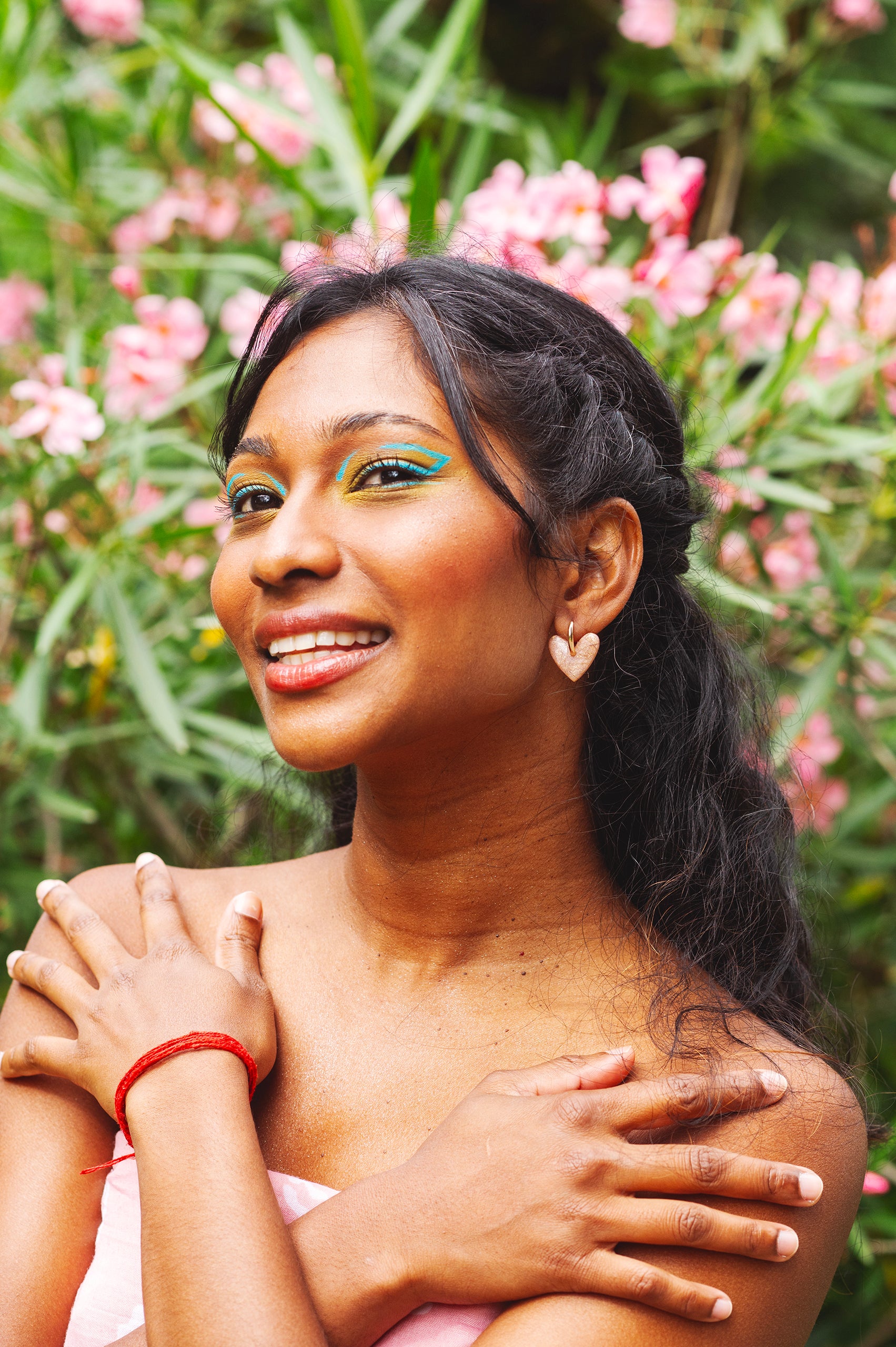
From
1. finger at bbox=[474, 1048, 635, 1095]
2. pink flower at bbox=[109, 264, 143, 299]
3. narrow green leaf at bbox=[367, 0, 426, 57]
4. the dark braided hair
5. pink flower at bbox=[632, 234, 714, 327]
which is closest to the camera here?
finger at bbox=[474, 1048, 635, 1095]

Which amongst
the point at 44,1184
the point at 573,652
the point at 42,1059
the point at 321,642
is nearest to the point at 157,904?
the point at 42,1059

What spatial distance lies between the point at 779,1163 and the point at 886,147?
3872 millimetres

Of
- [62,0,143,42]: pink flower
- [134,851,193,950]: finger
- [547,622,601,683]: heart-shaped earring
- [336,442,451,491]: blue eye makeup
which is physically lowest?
[134,851,193,950]: finger

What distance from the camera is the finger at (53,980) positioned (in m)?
1.29

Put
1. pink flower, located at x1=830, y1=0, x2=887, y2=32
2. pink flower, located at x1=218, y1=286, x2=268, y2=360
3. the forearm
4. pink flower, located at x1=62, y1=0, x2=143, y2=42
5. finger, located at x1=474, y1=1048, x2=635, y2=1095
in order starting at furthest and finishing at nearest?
pink flower, located at x1=62, y1=0, x2=143, y2=42
pink flower, located at x1=830, y1=0, x2=887, y2=32
pink flower, located at x1=218, y1=286, x2=268, y2=360
finger, located at x1=474, y1=1048, x2=635, y2=1095
the forearm

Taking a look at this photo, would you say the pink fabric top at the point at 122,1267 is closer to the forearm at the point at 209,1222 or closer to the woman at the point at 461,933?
the woman at the point at 461,933

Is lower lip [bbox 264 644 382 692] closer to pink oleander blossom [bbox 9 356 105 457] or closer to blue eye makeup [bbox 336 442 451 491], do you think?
blue eye makeup [bbox 336 442 451 491]

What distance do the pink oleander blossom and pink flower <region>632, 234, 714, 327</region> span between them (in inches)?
39.1

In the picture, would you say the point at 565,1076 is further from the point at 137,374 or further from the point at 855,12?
the point at 855,12

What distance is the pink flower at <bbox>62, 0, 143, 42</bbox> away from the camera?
10.8ft

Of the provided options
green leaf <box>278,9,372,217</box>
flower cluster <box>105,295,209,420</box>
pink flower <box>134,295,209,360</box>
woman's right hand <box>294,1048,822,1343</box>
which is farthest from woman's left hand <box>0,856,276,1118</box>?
green leaf <box>278,9,372,217</box>

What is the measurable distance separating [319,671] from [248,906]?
395 millimetres

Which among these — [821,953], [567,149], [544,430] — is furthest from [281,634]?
[567,149]

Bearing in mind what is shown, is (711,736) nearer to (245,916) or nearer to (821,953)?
(821,953)
